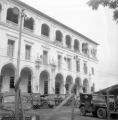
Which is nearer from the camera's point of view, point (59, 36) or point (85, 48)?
point (59, 36)

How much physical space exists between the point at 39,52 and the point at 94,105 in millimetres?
16011

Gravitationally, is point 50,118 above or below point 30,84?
below

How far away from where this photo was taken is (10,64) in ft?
85.9

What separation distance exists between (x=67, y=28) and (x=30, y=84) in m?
12.6

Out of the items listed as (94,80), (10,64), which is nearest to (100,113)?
(10,64)

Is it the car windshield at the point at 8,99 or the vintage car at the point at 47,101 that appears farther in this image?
the vintage car at the point at 47,101

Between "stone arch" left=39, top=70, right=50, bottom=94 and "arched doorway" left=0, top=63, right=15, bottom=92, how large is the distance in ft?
19.2

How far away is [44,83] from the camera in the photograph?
32.8 metres

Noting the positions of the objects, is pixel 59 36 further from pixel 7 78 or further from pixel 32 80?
pixel 7 78

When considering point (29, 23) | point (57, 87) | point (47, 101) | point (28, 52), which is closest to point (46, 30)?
point (29, 23)

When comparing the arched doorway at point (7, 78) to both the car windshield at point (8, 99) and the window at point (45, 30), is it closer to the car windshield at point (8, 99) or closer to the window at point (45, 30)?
the window at point (45, 30)

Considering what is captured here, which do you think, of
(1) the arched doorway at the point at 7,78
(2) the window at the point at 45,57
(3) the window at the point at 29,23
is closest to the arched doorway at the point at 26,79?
(1) the arched doorway at the point at 7,78

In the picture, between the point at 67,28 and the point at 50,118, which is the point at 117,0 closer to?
the point at 50,118

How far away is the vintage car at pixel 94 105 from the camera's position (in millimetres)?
15352
